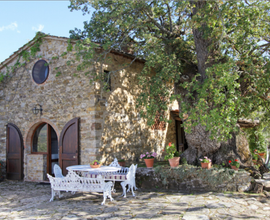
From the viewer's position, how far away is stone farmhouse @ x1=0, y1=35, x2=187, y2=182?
771 cm

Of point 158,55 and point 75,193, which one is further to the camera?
point 158,55

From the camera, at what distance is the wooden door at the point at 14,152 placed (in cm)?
918

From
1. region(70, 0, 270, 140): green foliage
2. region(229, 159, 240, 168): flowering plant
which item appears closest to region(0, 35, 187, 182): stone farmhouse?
region(70, 0, 270, 140): green foliage

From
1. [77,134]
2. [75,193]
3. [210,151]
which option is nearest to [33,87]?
[77,134]

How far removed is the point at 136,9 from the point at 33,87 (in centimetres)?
477

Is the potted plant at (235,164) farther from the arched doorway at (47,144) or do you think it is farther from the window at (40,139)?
the window at (40,139)

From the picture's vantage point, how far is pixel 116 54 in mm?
8578

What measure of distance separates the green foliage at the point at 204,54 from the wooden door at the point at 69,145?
1.82 m

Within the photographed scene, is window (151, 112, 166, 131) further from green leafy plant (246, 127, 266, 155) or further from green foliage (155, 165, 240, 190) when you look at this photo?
green leafy plant (246, 127, 266, 155)

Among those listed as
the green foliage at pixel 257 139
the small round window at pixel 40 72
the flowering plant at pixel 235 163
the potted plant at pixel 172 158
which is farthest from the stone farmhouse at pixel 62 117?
the green foliage at pixel 257 139

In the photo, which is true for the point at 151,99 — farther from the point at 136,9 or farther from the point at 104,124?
the point at 136,9

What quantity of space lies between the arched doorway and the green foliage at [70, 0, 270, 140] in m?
3.00

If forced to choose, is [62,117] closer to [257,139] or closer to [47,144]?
[47,144]

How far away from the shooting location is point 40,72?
917cm
